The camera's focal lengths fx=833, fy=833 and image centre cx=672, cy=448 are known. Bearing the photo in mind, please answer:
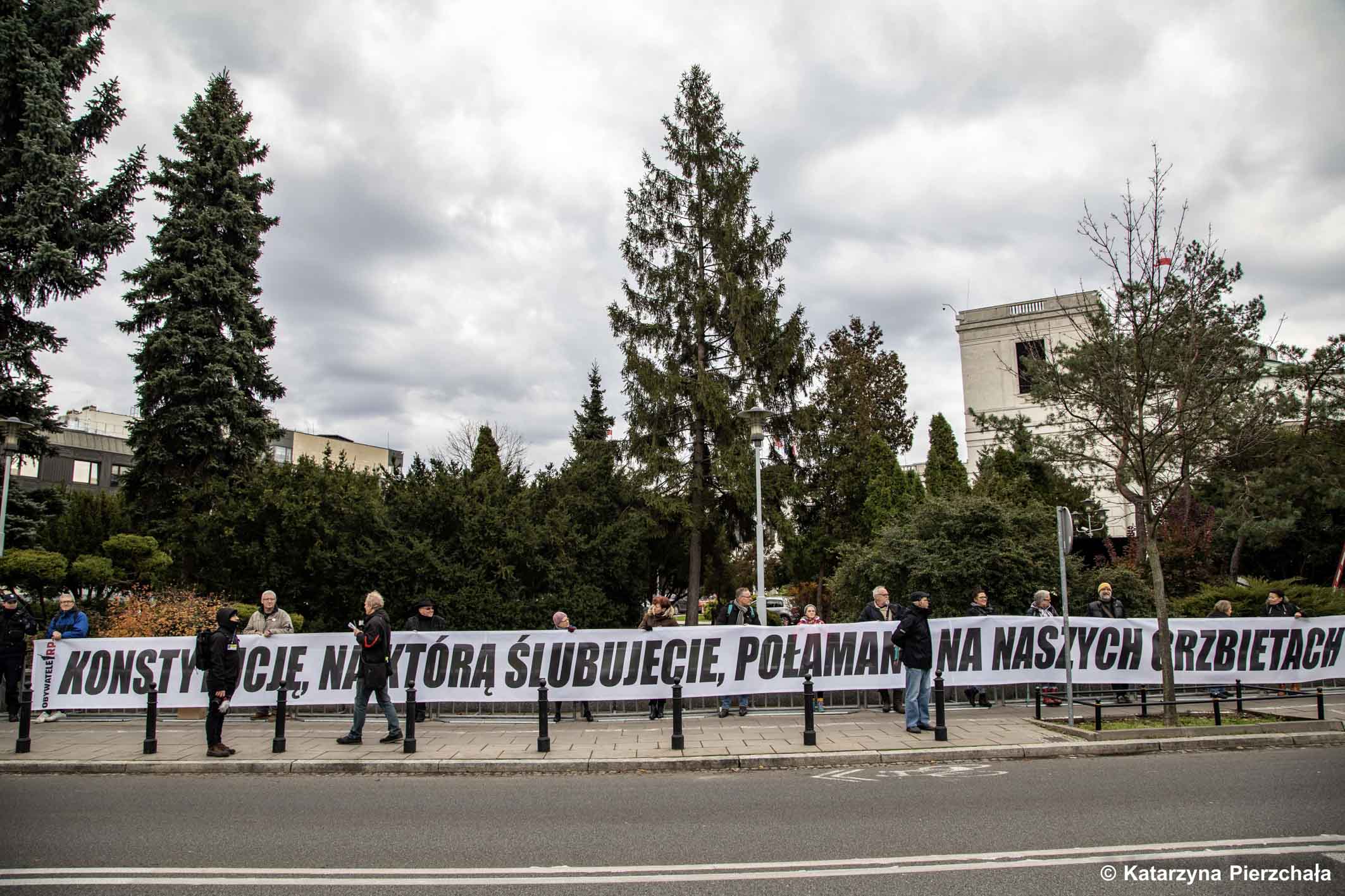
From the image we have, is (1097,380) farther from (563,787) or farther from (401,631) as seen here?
(401,631)

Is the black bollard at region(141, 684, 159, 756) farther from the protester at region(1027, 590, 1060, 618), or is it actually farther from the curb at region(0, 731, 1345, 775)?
the protester at region(1027, 590, 1060, 618)

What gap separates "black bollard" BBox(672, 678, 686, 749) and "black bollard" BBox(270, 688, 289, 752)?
15.6 feet

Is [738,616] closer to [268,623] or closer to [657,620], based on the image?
[657,620]

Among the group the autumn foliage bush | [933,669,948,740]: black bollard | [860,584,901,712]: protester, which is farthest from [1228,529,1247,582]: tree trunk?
the autumn foliage bush

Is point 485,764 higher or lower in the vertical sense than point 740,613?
lower

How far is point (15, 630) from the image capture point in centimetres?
1188

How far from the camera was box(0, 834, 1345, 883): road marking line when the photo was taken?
5.57 meters

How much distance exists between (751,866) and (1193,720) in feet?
29.7

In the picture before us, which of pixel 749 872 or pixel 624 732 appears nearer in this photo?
pixel 749 872

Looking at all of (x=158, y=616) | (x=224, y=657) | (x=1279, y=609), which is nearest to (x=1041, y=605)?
(x=1279, y=609)

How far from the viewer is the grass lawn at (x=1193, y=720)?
1112 centimetres

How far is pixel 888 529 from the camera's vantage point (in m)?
17.2

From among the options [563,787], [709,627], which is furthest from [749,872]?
[709,627]

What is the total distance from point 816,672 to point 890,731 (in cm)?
179
